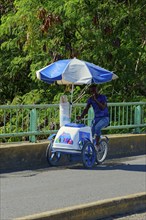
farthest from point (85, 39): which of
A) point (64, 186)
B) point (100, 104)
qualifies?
point (64, 186)

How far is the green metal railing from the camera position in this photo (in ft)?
40.0

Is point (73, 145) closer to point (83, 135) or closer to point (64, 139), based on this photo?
point (64, 139)

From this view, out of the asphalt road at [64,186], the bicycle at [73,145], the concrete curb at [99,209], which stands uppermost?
the bicycle at [73,145]

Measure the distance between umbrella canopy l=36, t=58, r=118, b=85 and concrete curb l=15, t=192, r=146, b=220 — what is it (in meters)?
4.12

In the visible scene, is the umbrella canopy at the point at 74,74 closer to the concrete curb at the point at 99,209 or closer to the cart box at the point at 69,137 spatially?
the cart box at the point at 69,137

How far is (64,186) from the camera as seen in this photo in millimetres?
9789

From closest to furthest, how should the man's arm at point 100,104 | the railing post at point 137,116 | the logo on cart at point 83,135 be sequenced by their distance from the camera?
the logo on cart at point 83,135 < the man's arm at point 100,104 < the railing post at point 137,116

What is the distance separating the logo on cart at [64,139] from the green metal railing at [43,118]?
0.80m

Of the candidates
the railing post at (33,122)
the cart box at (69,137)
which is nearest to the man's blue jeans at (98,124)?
the cart box at (69,137)

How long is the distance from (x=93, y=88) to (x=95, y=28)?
28.6 feet

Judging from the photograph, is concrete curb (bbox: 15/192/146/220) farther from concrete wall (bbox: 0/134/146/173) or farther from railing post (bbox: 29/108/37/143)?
railing post (bbox: 29/108/37/143)

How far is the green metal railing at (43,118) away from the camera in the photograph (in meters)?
12.2

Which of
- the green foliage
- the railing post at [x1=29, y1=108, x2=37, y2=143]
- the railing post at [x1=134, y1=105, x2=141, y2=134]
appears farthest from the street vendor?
the green foliage

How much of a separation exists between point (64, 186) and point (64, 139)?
2.15m
